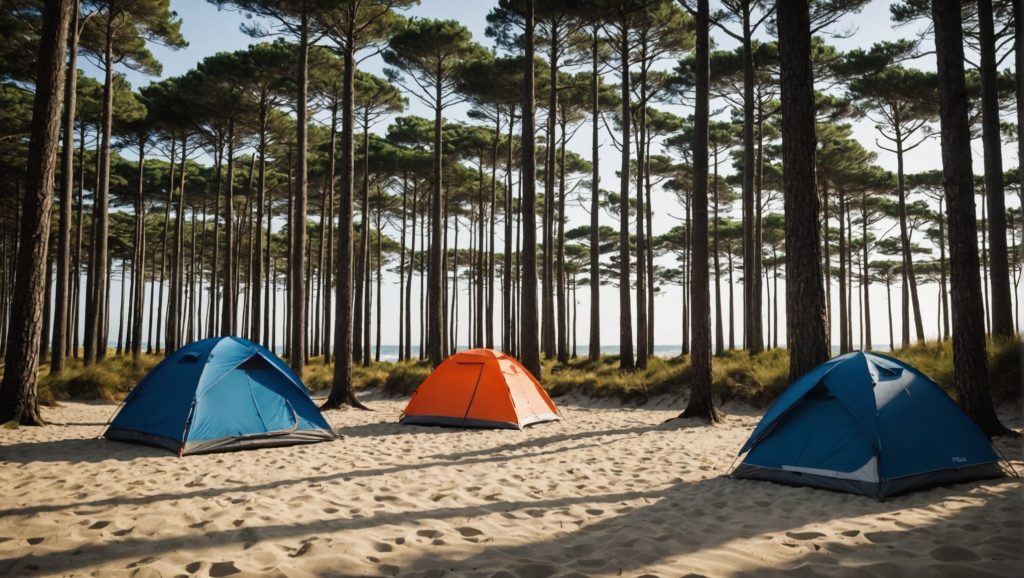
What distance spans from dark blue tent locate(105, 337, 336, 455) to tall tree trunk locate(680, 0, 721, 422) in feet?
19.7

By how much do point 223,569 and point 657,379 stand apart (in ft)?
36.3

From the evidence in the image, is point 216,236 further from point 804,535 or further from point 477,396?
point 804,535

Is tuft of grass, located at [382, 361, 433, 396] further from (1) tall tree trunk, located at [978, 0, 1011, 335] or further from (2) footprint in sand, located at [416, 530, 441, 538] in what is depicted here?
(1) tall tree trunk, located at [978, 0, 1011, 335]

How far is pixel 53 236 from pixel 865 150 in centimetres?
3658

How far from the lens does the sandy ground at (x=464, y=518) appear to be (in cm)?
312

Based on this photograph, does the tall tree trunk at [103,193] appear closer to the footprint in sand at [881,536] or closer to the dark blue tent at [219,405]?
the dark blue tent at [219,405]

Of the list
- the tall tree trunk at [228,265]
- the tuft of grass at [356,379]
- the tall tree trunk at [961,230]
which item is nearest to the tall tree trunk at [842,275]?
the tall tree trunk at [961,230]

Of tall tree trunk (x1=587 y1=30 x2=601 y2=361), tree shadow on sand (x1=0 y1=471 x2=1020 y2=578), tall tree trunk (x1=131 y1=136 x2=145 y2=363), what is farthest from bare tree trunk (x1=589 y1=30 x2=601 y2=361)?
tall tree trunk (x1=131 y1=136 x2=145 y2=363)

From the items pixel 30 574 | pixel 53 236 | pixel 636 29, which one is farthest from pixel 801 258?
pixel 53 236

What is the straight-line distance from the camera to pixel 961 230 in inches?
252

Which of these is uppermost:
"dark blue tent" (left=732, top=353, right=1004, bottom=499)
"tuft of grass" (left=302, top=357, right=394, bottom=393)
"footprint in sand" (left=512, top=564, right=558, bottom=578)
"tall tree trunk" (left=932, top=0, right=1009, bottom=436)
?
"tall tree trunk" (left=932, top=0, right=1009, bottom=436)

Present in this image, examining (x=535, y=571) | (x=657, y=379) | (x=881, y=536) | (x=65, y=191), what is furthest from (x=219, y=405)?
(x=65, y=191)

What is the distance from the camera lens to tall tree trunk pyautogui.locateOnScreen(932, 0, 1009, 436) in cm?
618

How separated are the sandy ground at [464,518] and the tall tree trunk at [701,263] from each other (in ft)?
9.40
